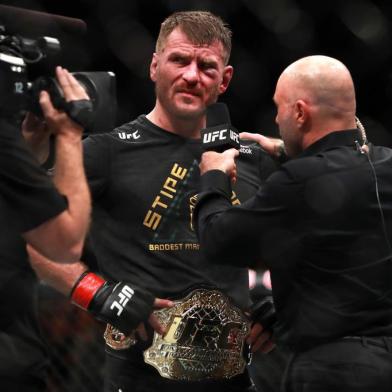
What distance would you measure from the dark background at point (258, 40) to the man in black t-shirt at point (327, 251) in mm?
2529

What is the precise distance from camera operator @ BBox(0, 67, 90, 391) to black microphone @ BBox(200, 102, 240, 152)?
0.46 meters

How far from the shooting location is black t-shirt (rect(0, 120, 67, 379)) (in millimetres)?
1505

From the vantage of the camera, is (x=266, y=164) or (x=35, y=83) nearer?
(x=35, y=83)

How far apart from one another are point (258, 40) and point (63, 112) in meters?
3.15

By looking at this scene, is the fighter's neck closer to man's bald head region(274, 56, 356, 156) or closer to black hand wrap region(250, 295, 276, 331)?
man's bald head region(274, 56, 356, 156)

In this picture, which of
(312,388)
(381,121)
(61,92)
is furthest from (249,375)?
(381,121)

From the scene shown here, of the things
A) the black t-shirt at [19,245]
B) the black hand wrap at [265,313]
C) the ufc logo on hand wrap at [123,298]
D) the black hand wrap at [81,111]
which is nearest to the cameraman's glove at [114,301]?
the ufc logo on hand wrap at [123,298]

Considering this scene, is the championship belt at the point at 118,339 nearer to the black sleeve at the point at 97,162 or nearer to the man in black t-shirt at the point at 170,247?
the man in black t-shirt at the point at 170,247

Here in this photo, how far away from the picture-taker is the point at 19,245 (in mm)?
1602

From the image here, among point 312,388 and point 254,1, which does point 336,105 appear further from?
point 254,1

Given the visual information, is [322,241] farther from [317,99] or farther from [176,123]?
[176,123]

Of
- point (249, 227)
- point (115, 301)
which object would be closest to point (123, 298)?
point (115, 301)

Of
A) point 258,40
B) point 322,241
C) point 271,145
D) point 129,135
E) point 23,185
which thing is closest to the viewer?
point 23,185

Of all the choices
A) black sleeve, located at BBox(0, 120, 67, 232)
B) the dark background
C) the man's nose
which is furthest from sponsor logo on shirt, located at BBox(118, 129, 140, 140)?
the dark background
